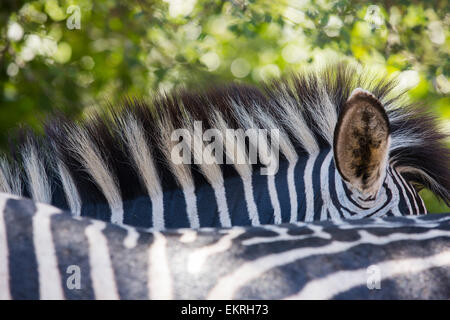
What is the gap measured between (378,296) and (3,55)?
4.25 meters

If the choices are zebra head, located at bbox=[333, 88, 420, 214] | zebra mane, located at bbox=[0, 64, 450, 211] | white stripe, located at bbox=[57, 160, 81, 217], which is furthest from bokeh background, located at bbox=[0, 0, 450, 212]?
zebra head, located at bbox=[333, 88, 420, 214]

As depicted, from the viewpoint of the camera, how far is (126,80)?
486 cm

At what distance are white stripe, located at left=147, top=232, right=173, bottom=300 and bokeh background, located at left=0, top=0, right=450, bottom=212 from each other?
221cm

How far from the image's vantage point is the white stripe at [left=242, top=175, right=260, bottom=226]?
182cm

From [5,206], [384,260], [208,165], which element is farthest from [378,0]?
[5,206]

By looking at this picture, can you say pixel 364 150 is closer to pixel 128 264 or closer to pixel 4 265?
pixel 128 264

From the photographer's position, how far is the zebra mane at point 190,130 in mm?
1883

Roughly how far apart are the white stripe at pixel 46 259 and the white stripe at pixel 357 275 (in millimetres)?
513

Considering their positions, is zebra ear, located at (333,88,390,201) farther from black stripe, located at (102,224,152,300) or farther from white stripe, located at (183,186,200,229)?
black stripe, located at (102,224,152,300)

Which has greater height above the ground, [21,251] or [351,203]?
[351,203]

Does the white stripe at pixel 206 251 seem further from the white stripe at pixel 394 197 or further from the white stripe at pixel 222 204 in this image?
the white stripe at pixel 394 197

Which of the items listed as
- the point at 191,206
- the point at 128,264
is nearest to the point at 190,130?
the point at 191,206

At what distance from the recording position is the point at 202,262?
3.80ft

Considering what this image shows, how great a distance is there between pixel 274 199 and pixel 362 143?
37cm
